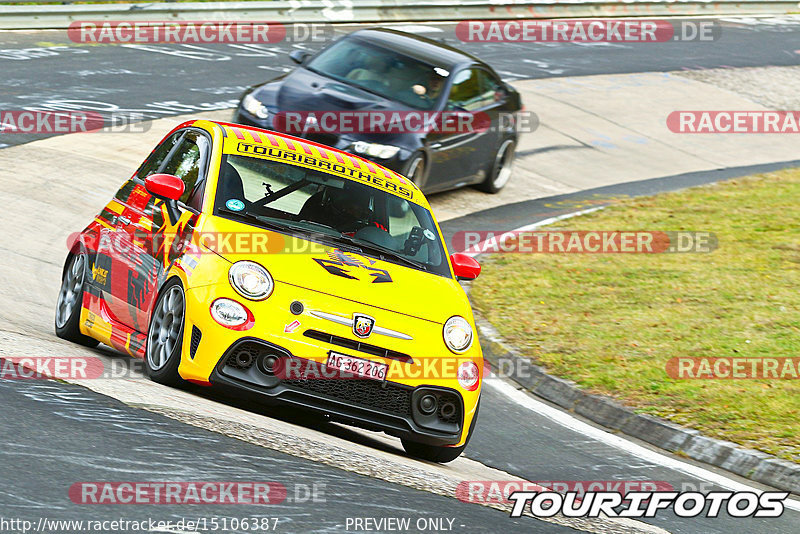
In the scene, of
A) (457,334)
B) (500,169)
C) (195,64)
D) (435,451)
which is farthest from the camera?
(195,64)

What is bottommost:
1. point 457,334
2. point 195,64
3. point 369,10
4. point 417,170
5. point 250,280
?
point 195,64

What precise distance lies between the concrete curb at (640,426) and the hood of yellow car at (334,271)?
2.10 metres

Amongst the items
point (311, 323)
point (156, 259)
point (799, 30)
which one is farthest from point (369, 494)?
point (799, 30)

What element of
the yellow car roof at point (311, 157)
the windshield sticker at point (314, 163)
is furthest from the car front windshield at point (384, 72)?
the windshield sticker at point (314, 163)

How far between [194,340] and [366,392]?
979 mm

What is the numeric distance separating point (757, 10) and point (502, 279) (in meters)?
23.0

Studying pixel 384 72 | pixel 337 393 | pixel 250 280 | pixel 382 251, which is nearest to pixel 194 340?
pixel 250 280

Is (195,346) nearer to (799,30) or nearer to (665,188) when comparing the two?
(665,188)

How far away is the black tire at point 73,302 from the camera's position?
26.5ft

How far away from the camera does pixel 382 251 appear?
744 cm

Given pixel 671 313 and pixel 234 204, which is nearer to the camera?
pixel 234 204

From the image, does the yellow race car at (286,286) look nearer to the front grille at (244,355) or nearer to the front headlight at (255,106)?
the front grille at (244,355)

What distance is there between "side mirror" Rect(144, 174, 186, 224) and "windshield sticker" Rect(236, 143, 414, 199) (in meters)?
0.53

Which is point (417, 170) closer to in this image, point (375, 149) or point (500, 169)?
point (375, 149)
